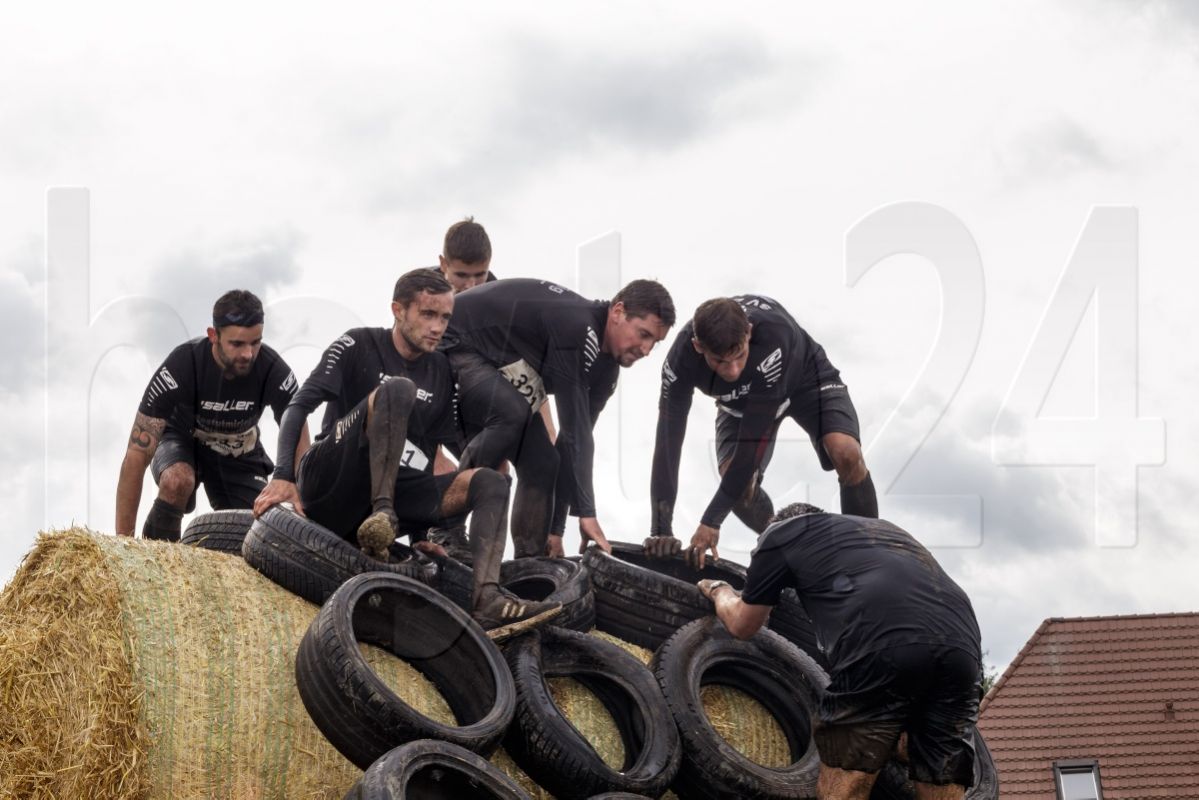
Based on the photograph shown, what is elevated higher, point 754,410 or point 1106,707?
point 754,410

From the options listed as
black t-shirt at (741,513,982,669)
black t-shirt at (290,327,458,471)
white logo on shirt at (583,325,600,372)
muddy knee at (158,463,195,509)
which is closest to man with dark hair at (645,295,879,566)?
white logo on shirt at (583,325,600,372)

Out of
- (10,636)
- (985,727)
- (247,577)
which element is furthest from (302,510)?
(985,727)

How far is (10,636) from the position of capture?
6.65 m

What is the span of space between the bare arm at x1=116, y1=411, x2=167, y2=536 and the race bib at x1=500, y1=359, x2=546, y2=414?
7.95ft

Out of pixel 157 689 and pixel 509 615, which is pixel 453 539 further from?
pixel 157 689

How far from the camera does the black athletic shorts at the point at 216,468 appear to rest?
9.28 metres

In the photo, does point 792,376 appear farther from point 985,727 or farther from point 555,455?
point 985,727

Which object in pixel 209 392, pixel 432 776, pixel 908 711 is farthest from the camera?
pixel 209 392

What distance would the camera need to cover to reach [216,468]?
9.50 meters

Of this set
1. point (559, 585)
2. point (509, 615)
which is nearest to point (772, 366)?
point (559, 585)

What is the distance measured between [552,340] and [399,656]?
2.51 meters

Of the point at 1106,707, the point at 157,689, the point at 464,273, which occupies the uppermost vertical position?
the point at 464,273

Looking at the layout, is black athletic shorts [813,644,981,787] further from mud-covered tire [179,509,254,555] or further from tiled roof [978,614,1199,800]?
tiled roof [978,614,1199,800]

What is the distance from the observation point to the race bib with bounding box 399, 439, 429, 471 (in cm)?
772
